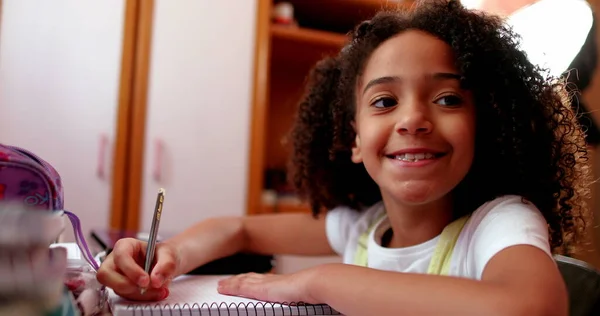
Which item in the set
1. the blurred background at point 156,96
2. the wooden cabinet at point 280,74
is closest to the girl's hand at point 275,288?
the blurred background at point 156,96

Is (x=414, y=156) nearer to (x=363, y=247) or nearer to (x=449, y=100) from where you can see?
(x=449, y=100)

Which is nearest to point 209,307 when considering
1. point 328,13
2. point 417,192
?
point 417,192

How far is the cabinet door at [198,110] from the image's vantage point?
1470 millimetres

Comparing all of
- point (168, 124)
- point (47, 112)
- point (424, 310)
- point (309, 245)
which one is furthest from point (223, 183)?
point (424, 310)

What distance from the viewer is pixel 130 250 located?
0.51 m

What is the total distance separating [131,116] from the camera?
4.74 ft

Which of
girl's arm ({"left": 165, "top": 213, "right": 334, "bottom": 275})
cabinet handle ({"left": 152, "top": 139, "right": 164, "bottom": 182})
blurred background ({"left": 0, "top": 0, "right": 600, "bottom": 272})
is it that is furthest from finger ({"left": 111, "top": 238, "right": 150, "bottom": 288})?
cabinet handle ({"left": 152, "top": 139, "right": 164, "bottom": 182})

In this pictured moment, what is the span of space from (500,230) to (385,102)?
20cm

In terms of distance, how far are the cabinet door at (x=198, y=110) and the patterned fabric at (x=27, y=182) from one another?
3.66 feet

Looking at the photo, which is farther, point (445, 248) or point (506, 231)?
point (445, 248)

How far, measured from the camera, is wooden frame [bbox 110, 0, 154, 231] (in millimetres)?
1401

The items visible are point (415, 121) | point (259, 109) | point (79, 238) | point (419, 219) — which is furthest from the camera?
point (259, 109)

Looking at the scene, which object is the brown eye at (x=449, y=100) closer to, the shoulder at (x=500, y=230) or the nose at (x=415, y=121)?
the nose at (x=415, y=121)

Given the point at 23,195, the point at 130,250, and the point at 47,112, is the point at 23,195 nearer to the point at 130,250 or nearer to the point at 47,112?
the point at 130,250
